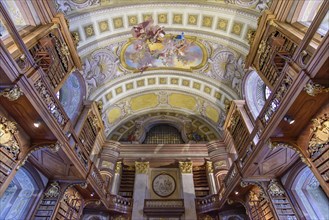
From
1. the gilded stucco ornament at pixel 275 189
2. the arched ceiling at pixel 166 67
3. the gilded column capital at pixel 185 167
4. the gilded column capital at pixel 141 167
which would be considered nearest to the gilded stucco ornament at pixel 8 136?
the arched ceiling at pixel 166 67

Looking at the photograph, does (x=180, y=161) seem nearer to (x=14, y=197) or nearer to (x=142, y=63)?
(x=142, y=63)

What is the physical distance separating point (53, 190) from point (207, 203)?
6.92 m

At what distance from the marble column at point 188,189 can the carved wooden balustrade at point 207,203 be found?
0.28 meters

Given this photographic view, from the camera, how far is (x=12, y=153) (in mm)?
5711

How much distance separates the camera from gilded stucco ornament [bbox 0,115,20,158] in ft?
17.9

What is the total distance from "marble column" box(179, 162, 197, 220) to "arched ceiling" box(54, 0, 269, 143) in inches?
131

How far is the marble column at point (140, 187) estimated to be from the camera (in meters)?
10.6

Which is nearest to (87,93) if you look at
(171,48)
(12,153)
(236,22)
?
(171,48)

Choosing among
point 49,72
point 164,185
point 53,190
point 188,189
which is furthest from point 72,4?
point 188,189

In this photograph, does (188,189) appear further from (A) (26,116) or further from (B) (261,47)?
(A) (26,116)

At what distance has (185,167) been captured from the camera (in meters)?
12.6

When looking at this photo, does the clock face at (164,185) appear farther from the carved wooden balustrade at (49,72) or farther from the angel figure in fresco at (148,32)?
the angel figure in fresco at (148,32)

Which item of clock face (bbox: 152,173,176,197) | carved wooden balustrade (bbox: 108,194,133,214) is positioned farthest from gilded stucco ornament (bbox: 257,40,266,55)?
Answer: carved wooden balustrade (bbox: 108,194,133,214)

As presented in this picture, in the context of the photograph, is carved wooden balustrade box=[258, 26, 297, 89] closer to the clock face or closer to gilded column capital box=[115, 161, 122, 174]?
the clock face
